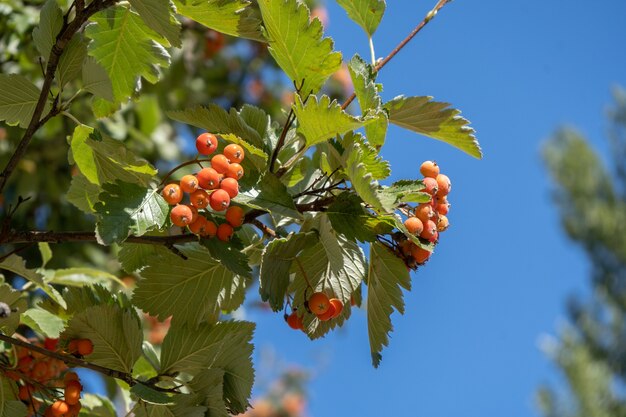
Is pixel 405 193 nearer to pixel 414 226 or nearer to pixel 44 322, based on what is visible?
pixel 414 226

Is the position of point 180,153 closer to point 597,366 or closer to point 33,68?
point 33,68

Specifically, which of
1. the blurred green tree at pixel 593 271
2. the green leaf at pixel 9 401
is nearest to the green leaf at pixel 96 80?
the green leaf at pixel 9 401

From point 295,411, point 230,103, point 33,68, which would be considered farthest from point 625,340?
point 33,68

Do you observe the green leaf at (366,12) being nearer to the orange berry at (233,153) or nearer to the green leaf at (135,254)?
the orange berry at (233,153)

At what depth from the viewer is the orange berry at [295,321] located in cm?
148

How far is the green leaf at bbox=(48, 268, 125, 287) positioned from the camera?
6.16 ft

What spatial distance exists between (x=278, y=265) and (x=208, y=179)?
0.19 meters

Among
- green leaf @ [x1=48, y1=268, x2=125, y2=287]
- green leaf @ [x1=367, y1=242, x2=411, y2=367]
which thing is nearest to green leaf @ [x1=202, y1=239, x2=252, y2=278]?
green leaf @ [x1=367, y1=242, x2=411, y2=367]

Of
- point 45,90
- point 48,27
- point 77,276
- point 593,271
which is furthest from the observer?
point 593,271

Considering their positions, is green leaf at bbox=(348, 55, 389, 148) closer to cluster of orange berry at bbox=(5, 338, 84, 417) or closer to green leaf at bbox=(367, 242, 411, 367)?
green leaf at bbox=(367, 242, 411, 367)

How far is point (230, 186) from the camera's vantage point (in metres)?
1.25

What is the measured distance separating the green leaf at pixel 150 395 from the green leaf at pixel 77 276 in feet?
1.86

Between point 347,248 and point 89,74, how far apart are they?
22.0 inches

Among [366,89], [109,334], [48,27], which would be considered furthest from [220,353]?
[48,27]
